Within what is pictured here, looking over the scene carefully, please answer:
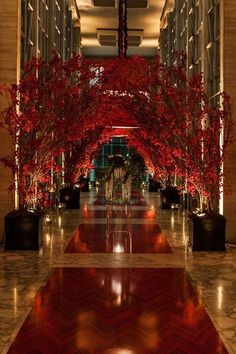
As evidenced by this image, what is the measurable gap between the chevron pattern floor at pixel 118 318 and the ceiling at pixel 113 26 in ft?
46.9

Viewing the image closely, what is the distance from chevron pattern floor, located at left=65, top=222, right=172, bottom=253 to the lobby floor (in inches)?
0.7

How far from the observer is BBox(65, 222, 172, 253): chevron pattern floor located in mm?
8539

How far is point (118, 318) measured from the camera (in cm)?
473

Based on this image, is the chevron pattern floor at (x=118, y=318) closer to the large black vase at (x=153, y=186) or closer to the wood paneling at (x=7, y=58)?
the wood paneling at (x=7, y=58)

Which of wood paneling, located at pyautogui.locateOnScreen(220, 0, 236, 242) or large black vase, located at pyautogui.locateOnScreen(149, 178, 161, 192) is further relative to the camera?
large black vase, located at pyautogui.locateOnScreen(149, 178, 161, 192)

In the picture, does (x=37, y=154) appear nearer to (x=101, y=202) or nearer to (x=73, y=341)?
(x=73, y=341)

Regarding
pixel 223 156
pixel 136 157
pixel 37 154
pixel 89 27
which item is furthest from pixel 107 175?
pixel 136 157

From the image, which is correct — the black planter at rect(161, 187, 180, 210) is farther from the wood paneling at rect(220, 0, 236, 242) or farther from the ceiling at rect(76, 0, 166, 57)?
the ceiling at rect(76, 0, 166, 57)

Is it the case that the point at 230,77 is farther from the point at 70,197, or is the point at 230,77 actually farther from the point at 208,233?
the point at 70,197

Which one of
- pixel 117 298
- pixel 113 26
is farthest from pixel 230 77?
pixel 113 26

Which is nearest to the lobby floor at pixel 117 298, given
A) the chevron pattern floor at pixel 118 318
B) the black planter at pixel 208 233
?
the chevron pattern floor at pixel 118 318

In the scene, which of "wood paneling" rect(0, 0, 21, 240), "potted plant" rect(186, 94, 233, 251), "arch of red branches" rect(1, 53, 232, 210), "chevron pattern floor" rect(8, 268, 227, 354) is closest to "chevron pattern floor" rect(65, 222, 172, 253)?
"potted plant" rect(186, 94, 233, 251)

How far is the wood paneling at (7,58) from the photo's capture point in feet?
28.6

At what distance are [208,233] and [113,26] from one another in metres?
15.5
